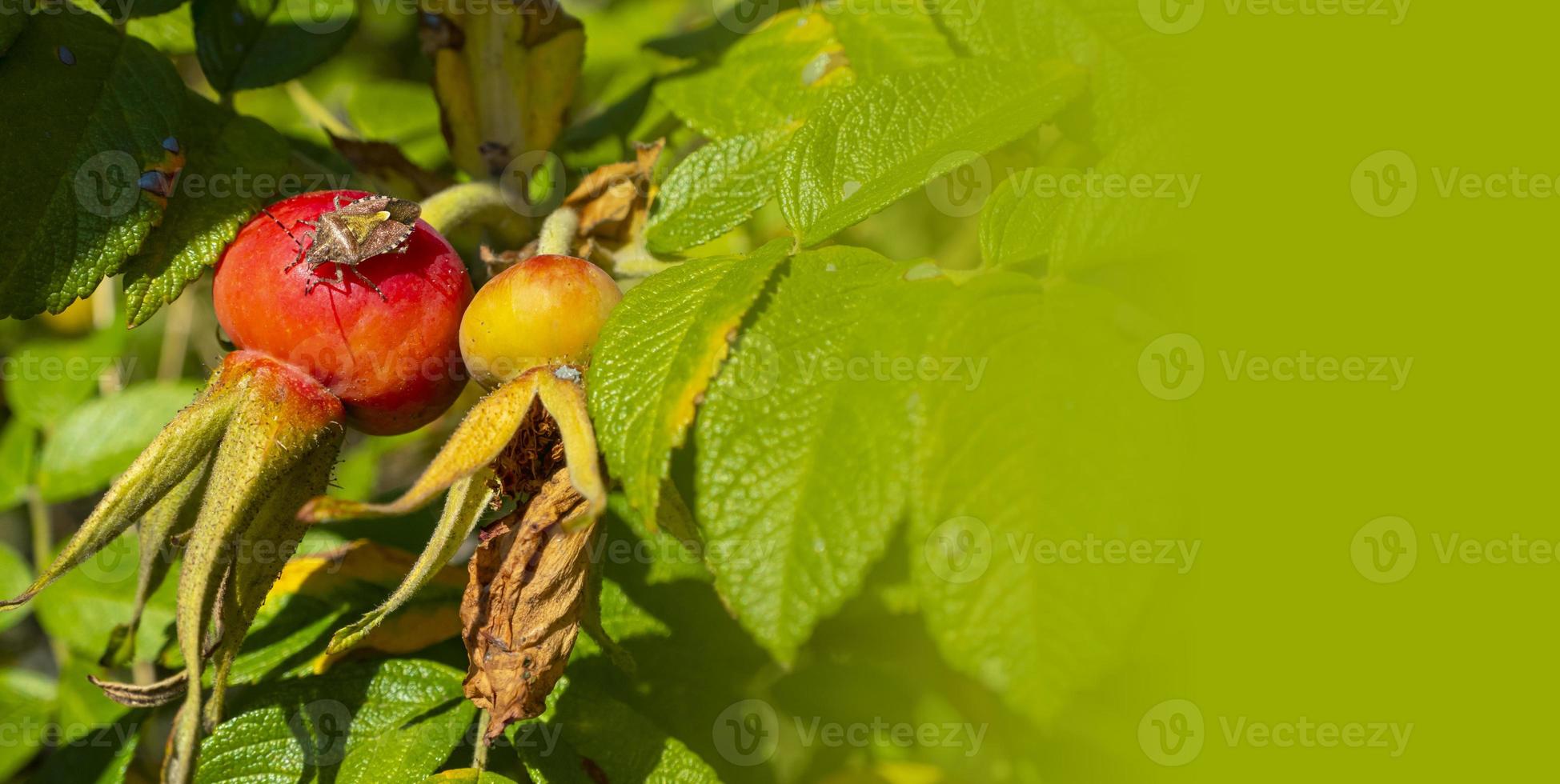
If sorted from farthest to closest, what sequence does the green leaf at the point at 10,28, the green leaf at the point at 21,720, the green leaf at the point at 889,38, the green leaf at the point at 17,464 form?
the green leaf at the point at 17,464
the green leaf at the point at 21,720
the green leaf at the point at 889,38
the green leaf at the point at 10,28

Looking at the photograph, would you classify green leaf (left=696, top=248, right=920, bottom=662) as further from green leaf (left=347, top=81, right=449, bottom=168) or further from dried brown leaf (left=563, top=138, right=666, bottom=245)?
green leaf (left=347, top=81, right=449, bottom=168)

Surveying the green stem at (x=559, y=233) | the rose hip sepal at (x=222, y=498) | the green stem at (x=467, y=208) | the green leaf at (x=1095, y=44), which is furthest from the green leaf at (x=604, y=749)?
the green leaf at (x=1095, y=44)

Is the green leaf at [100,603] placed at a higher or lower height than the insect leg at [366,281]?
lower

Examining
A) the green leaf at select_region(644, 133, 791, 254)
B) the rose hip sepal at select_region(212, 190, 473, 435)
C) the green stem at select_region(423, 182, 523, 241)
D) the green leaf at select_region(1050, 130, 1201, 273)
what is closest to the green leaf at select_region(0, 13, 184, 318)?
the rose hip sepal at select_region(212, 190, 473, 435)

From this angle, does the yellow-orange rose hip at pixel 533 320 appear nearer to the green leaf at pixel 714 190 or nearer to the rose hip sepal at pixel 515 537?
the rose hip sepal at pixel 515 537

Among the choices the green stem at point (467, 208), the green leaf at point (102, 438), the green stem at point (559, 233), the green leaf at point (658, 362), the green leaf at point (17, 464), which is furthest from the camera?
the green leaf at point (17, 464)

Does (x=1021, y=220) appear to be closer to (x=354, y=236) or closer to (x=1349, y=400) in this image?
(x=1349, y=400)
